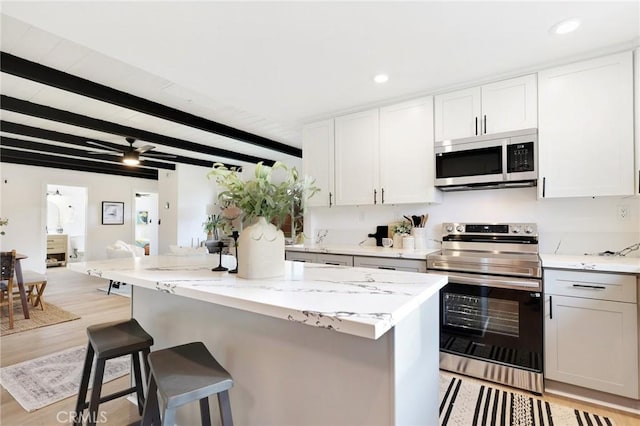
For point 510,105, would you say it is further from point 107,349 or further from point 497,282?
point 107,349

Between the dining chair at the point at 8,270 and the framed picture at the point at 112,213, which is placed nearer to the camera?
the dining chair at the point at 8,270

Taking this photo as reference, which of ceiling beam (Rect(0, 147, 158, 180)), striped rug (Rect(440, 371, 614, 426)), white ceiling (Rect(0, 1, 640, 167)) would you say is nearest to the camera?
white ceiling (Rect(0, 1, 640, 167))

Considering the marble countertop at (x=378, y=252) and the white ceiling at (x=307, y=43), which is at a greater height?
the white ceiling at (x=307, y=43)

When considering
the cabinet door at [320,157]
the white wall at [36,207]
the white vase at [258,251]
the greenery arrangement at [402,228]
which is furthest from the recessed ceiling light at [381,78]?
the white wall at [36,207]

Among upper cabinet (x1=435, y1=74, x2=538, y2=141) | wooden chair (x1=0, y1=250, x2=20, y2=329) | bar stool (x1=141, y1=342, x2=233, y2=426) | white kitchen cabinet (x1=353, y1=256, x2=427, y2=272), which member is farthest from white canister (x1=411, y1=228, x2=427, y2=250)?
wooden chair (x1=0, y1=250, x2=20, y2=329)

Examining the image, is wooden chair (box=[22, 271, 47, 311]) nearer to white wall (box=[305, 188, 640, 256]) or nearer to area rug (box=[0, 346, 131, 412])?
area rug (box=[0, 346, 131, 412])

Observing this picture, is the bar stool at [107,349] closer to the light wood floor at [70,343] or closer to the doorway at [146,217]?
the light wood floor at [70,343]

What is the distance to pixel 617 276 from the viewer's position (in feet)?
6.38

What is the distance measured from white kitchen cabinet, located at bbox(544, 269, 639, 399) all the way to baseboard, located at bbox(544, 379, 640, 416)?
6 centimetres

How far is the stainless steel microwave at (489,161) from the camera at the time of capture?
246cm

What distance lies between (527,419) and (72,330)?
14.2 ft

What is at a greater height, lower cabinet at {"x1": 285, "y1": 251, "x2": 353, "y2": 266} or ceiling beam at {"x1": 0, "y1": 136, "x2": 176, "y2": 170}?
ceiling beam at {"x1": 0, "y1": 136, "x2": 176, "y2": 170}

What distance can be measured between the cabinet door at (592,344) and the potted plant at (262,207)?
1.94 meters

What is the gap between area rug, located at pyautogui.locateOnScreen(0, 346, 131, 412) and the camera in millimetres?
2156
